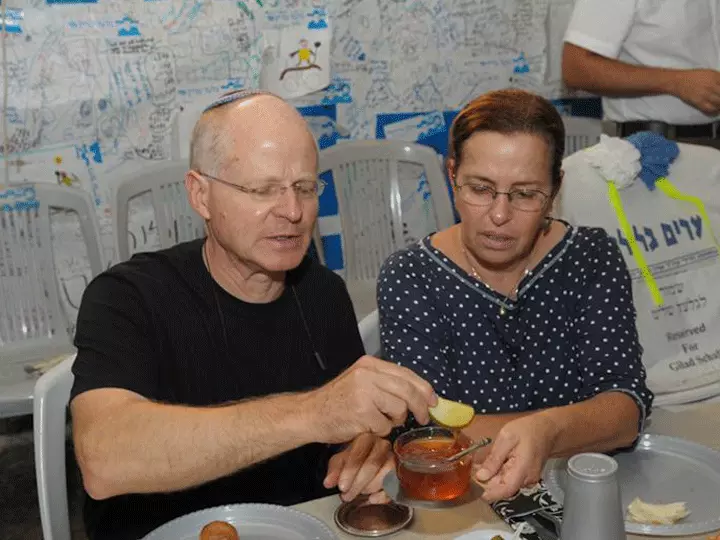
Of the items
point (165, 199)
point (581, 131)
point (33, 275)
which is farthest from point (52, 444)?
point (581, 131)

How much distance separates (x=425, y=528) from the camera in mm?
1393

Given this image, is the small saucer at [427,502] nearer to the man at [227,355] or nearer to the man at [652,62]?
the man at [227,355]

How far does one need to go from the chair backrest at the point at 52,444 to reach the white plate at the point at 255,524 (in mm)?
391

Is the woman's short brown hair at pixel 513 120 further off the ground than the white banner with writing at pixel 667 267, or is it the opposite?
the woman's short brown hair at pixel 513 120

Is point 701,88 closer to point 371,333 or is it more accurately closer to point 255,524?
point 371,333

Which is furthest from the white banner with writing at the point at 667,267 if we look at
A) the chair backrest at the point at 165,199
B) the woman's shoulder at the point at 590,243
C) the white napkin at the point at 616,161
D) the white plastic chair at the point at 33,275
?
the white plastic chair at the point at 33,275

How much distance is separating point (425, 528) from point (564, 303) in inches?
30.3

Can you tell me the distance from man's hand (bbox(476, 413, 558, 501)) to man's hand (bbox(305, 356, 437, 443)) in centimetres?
20

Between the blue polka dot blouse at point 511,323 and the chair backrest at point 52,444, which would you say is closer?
the chair backrest at point 52,444

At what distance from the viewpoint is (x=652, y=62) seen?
3.53 metres

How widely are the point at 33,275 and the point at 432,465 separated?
2256 millimetres

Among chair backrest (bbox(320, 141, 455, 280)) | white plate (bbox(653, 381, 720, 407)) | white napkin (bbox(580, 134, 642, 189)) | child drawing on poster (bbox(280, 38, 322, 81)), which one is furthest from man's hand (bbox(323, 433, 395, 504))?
child drawing on poster (bbox(280, 38, 322, 81))

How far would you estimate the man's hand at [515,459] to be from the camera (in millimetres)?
1480

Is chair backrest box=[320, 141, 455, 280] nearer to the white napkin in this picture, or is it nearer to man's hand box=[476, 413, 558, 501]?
the white napkin
